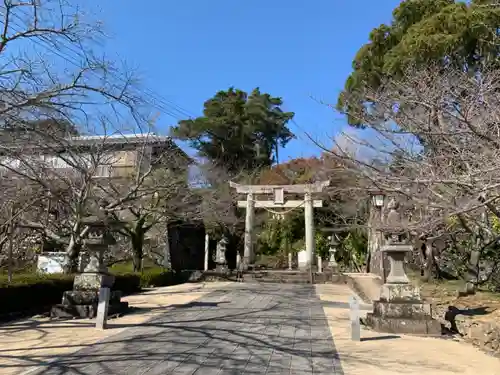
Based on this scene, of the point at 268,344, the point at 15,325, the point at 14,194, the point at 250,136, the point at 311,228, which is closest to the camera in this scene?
the point at 268,344

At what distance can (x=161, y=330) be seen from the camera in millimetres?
7898

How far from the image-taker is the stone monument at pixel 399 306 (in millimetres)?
7969

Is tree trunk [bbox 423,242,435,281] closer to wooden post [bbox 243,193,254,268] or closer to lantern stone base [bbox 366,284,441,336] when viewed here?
lantern stone base [bbox 366,284,441,336]

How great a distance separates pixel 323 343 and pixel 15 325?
6.31 metres

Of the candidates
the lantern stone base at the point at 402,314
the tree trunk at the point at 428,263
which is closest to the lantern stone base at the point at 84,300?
the lantern stone base at the point at 402,314

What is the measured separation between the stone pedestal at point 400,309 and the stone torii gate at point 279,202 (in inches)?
597

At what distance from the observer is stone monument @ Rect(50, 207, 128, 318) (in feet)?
31.2

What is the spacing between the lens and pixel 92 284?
9836mm

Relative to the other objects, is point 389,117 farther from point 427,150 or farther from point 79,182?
point 79,182

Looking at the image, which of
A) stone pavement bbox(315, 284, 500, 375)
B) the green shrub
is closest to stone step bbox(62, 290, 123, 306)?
the green shrub

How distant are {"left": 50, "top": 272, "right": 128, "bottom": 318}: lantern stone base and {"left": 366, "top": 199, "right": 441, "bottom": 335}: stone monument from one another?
19.3 feet

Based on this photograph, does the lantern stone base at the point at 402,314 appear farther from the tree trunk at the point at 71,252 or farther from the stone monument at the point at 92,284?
the tree trunk at the point at 71,252

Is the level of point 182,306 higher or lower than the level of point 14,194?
lower

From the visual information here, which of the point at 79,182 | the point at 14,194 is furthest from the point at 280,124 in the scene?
the point at 14,194
